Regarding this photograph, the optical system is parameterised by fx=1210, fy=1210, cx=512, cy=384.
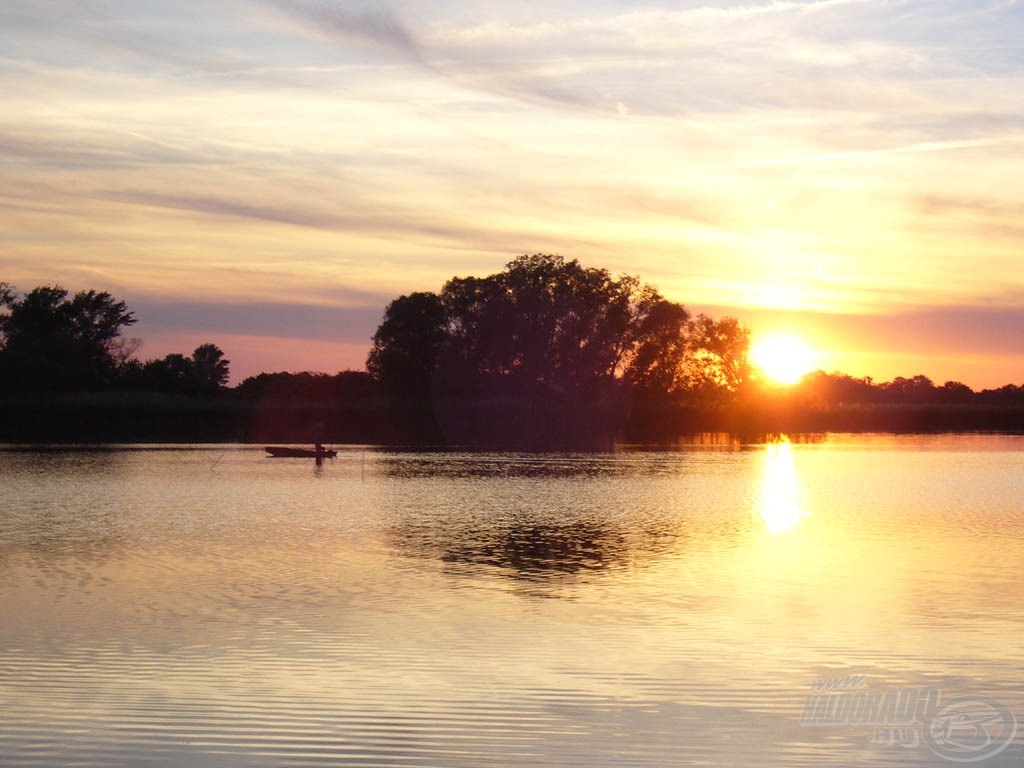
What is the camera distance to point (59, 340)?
89.1 metres

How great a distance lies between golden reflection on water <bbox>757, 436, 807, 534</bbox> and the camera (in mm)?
27203

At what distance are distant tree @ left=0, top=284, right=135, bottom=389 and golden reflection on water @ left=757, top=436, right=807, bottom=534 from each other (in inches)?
2030

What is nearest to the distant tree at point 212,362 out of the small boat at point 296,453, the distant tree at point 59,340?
the distant tree at point 59,340

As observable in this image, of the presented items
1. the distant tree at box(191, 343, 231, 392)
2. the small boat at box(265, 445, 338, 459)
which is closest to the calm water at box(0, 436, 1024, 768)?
the small boat at box(265, 445, 338, 459)

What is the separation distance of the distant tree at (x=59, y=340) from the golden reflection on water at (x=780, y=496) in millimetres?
51569

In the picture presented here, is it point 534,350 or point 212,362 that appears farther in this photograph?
point 212,362

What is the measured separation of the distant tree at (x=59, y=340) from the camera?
274 feet

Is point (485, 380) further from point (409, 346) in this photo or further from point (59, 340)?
point (59, 340)

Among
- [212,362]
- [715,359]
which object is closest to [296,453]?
[715,359]

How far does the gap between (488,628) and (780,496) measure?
74.1 ft

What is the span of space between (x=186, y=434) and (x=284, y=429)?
7398 millimetres

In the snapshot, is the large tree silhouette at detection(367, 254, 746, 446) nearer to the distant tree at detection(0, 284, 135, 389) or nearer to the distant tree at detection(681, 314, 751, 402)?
the distant tree at detection(681, 314, 751, 402)

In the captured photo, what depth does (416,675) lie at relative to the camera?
1120cm

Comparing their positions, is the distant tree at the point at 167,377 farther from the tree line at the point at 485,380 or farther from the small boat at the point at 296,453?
the small boat at the point at 296,453
